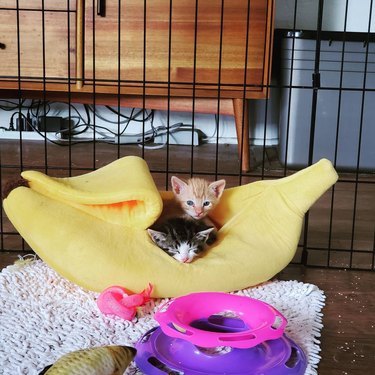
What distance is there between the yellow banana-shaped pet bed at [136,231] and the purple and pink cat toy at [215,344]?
0.19 meters

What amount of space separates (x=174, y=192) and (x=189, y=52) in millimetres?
1146

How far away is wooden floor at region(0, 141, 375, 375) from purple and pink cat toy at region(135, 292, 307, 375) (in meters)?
0.09

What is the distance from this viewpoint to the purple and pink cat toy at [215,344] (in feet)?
3.12

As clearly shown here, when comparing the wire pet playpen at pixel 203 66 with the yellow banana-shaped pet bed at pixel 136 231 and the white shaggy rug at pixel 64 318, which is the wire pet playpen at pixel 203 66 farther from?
the white shaggy rug at pixel 64 318

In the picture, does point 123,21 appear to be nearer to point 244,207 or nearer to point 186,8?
point 186,8

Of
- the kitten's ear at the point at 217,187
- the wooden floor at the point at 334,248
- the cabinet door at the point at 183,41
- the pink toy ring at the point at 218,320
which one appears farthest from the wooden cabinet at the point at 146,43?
the pink toy ring at the point at 218,320

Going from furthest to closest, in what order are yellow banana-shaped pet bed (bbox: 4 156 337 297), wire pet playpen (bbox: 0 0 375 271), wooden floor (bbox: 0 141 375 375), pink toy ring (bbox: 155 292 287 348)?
1. wire pet playpen (bbox: 0 0 375 271)
2. yellow banana-shaped pet bed (bbox: 4 156 337 297)
3. wooden floor (bbox: 0 141 375 375)
4. pink toy ring (bbox: 155 292 287 348)

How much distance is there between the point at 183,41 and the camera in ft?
8.31

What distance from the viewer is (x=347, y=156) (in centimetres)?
268

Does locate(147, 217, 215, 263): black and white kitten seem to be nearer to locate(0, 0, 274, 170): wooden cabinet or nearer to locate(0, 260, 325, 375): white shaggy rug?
locate(0, 260, 325, 375): white shaggy rug

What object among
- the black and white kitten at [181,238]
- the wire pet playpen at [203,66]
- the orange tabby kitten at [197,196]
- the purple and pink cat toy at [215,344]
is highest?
the wire pet playpen at [203,66]

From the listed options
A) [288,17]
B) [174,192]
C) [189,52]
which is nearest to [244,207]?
[174,192]

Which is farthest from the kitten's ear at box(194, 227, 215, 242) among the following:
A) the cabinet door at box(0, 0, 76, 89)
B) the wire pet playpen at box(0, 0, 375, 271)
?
the cabinet door at box(0, 0, 76, 89)

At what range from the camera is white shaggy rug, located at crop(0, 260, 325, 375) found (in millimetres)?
1041
